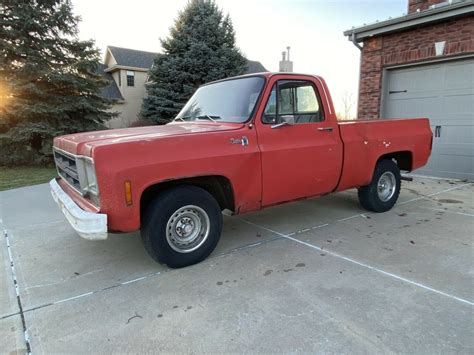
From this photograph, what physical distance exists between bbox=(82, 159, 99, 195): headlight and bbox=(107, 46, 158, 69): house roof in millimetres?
25735

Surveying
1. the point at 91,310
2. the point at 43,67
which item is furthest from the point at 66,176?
the point at 43,67

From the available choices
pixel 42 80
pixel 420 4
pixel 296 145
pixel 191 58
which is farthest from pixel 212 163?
pixel 191 58

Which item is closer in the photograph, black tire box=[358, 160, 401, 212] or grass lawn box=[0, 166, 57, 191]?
black tire box=[358, 160, 401, 212]

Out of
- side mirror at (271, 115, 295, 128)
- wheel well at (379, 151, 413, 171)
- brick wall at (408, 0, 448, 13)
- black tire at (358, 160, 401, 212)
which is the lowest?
black tire at (358, 160, 401, 212)

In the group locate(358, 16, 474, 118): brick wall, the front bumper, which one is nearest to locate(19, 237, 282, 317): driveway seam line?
the front bumper

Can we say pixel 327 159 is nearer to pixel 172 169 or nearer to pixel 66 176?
pixel 172 169

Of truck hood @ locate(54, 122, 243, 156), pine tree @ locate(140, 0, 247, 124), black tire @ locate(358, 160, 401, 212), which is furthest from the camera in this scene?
pine tree @ locate(140, 0, 247, 124)

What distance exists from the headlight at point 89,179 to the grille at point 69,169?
24 cm

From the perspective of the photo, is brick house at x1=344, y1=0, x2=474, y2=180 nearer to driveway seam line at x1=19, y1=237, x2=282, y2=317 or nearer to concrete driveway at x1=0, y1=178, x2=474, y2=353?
concrete driveway at x1=0, y1=178, x2=474, y2=353

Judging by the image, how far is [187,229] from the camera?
391 centimetres

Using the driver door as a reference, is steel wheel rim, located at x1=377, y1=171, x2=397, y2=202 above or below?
below

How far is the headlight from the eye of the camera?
3.32 m

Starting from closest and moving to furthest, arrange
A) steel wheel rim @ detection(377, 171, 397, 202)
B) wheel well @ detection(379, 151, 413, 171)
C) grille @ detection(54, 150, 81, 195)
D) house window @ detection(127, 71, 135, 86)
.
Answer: grille @ detection(54, 150, 81, 195) < steel wheel rim @ detection(377, 171, 397, 202) < wheel well @ detection(379, 151, 413, 171) < house window @ detection(127, 71, 135, 86)

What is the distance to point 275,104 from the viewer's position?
14.4 ft
